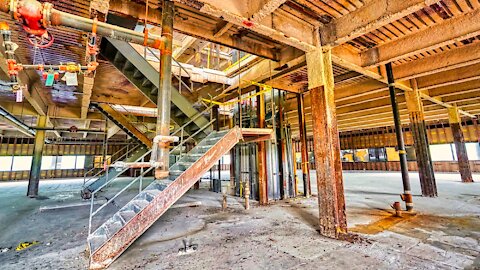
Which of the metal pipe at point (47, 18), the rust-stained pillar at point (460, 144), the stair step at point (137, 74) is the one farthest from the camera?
the rust-stained pillar at point (460, 144)

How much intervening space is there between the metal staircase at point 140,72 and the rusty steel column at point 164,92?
1.77 metres

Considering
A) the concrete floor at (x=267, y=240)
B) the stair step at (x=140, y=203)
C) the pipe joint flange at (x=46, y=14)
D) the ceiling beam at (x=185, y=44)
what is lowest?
the concrete floor at (x=267, y=240)

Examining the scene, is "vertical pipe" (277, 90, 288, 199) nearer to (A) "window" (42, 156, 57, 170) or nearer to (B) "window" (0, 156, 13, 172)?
(A) "window" (42, 156, 57, 170)

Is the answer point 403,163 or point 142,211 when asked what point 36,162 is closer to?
point 142,211

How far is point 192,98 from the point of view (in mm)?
10250

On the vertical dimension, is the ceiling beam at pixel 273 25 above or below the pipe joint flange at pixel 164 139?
above

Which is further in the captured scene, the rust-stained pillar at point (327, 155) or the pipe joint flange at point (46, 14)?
the rust-stained pillar at point (327, 155)

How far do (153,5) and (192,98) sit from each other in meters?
6.02

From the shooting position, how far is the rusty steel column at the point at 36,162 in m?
9.80

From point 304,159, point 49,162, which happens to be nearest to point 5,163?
point 49,162

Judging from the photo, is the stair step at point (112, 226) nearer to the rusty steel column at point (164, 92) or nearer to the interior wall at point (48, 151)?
the rusty steel column at point (164, 92)

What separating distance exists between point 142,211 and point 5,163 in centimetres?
2474

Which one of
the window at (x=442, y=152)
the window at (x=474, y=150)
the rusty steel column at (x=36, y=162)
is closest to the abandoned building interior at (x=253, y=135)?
the rusty steel column at (x=36, y=162)

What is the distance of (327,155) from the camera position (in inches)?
171
